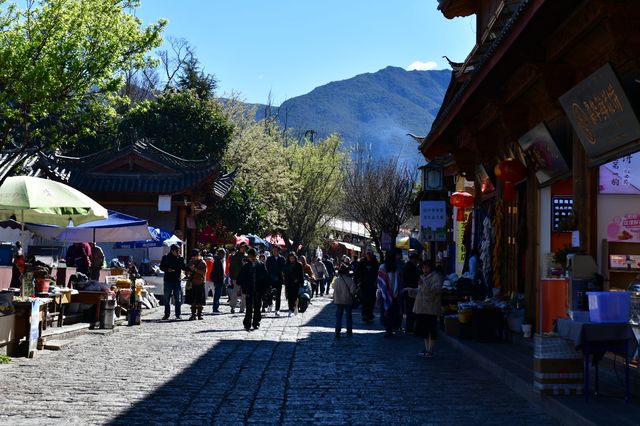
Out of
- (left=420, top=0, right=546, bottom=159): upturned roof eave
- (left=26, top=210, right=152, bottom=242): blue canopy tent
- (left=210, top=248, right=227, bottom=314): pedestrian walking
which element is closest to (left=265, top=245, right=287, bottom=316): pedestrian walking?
(left=210, top=248, right=227, bottom=314): pedestrian walking

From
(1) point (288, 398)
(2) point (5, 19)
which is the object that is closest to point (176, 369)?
(1) point (288, 398)

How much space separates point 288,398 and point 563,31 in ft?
19.2

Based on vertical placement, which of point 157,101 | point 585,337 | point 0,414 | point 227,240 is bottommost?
point 0,414

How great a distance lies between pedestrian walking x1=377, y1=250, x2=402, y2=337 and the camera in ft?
61.8

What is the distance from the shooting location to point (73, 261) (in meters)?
22.4

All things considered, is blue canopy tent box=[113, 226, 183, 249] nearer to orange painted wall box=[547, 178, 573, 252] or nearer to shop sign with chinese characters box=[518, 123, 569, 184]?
shop sign with chinese characters box=[518, 123, 569, 184]

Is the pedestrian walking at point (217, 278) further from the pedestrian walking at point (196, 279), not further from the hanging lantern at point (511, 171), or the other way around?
the hanging lantern at point (511, 171)

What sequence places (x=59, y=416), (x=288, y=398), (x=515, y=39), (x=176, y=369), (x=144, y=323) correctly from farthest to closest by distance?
(x=144, y=323)
(x=176, y=369)
(x=515, y=39)
(x=288, y=398)
(x=59, y=416)

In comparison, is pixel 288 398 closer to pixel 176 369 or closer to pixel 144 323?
pixel 176 369

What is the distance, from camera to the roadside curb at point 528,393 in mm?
8383

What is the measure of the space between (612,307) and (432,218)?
1931 centimetres

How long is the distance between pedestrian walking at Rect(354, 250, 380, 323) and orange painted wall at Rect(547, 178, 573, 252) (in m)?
7.25

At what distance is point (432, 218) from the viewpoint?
28.2m

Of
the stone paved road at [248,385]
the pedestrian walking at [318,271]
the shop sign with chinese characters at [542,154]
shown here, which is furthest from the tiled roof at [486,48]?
the pedestrian walking at [318,271]
